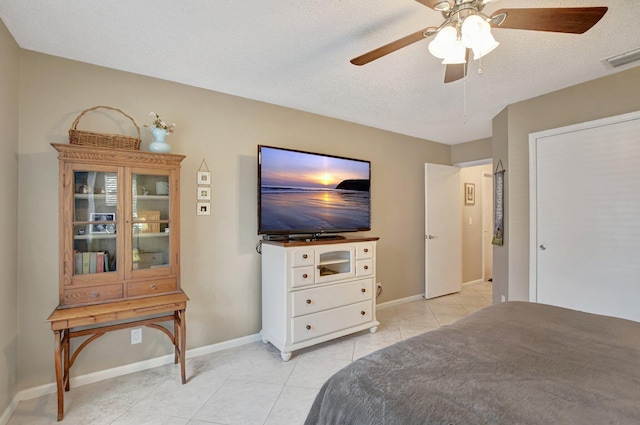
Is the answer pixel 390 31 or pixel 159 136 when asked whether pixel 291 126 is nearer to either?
pixel 159 136

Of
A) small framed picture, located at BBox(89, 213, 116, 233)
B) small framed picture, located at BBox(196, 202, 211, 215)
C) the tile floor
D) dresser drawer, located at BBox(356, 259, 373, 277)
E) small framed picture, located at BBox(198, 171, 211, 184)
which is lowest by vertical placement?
the tile floor

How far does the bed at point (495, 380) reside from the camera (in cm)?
81

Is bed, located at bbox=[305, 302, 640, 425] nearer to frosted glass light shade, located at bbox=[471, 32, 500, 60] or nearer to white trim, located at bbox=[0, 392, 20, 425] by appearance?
frosted glass light shade, located at bbox=[471, 32, 500, 60]

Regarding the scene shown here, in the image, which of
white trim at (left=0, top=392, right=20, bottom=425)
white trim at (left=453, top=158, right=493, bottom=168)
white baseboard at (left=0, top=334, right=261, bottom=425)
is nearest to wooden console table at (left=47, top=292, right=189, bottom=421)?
white baseboard at (left=0, top=334, right=261, bottom=425)

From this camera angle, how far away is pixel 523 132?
3.02 meters

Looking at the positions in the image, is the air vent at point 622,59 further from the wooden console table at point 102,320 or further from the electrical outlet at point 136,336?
the electrical outlet at point 136,336

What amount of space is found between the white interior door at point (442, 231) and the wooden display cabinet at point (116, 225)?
3421 millimetres

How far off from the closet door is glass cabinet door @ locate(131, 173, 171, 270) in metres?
3.44

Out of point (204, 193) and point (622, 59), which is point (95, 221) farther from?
point (622, 59)

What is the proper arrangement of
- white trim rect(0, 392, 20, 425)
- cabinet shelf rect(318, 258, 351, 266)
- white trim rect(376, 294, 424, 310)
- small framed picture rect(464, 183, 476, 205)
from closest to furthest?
white trim rect(0, 392, 20, 425), cabinet shelf rect(318, 258, 351, 266), white trim rect(376, 294, 424, 310), small framed picture rect(464, 183, 476, 205)

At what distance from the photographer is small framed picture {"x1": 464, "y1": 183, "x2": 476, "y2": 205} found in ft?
17.1

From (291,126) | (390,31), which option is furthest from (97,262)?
(390,31)

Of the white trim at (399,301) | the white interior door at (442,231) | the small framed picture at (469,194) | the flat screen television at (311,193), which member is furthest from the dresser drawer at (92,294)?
the small framed picture at (469,194)

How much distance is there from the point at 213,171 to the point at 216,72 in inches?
33.3
